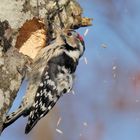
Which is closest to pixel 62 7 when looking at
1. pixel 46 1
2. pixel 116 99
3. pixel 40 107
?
pixel 46 1

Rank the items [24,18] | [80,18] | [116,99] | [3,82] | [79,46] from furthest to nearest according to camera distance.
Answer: [116,99], [79,46], [80,18], [24,18], [3,82]

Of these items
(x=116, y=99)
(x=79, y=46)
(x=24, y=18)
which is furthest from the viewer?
(x=116, y=99)

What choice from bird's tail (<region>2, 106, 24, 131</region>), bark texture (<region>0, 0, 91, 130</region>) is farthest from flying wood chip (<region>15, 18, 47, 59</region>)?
bird's tail (<region>2, 106, 24, 131</region>)

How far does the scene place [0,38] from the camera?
320 cm

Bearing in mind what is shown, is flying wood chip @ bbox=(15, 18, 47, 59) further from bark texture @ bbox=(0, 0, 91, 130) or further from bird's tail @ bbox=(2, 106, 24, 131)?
bird's tail @ bbox=(2, 106, 24, 131)

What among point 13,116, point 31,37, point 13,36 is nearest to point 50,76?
point 31,37

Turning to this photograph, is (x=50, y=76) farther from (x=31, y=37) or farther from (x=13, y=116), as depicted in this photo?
(x=13, y=116)

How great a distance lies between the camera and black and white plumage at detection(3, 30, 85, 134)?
3.90 metres

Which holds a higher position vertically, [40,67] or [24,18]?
[24,18]

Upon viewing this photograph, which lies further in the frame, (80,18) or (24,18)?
(80,18)

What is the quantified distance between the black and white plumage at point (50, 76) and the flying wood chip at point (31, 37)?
73mm

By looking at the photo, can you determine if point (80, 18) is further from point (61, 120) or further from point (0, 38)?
point (61, 120)

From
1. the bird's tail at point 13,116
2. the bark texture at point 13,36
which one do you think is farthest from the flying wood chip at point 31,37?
the bird's tail at point 13,116

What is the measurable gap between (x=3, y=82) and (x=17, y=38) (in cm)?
47
